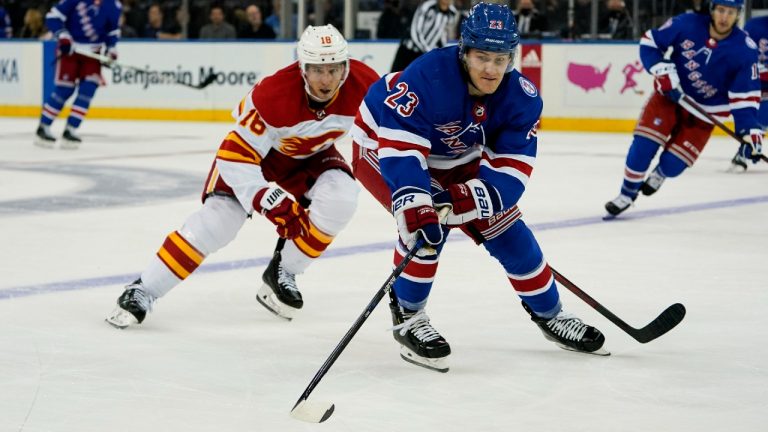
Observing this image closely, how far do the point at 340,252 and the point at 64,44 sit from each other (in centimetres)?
529

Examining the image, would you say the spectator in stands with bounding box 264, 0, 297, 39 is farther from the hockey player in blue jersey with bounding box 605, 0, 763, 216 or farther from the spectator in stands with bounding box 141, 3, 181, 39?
the hockey player in blue jersey with bounding box 605, 0, 763, 216

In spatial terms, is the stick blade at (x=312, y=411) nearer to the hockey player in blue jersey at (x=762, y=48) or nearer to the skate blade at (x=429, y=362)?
the skate blade at (x=429, y=362)

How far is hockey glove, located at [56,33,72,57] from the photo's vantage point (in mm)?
9203

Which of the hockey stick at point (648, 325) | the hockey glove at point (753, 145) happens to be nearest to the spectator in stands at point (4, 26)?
the hockey glove at point (753, 145)

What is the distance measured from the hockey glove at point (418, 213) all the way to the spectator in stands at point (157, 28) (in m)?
10.0

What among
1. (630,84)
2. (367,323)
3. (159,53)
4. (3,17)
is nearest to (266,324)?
(367,323)

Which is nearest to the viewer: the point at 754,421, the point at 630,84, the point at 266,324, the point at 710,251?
the point at 754,421

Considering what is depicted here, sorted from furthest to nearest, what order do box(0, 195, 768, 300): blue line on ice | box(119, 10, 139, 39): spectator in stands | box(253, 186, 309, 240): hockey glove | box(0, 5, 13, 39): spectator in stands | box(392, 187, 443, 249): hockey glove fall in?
box(0, 5, 13, 39): spectator in stands
box(119, 10, 139, 39): spectator in stands
box(0, 195, 768, 300): blue line on ice
box(253, 186, 309, 240): hockey glove
box(392, 187, 443, 249): hockey glove

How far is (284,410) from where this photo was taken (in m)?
2.50

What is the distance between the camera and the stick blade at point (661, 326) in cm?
310

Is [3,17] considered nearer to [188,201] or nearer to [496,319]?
[188,201]

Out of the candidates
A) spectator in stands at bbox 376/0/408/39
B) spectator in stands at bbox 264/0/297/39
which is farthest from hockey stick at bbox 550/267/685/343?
spectator in stands at bbox 264/0/297/39

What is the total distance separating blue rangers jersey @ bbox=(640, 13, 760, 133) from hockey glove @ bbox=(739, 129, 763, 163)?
7 cm

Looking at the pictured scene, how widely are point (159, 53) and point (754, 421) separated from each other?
10314mm
